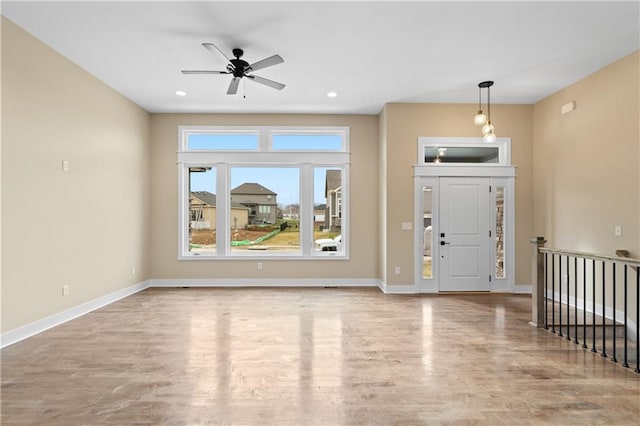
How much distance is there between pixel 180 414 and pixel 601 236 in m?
5.23

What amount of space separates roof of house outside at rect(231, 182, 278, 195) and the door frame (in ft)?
9.07

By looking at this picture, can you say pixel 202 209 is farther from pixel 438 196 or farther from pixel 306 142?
pixel 438 196

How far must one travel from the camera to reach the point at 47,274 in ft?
13.3

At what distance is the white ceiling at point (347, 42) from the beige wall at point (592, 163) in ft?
1.07

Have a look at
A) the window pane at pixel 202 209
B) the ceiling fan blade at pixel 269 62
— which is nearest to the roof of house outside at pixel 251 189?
the window pane at pixel 202 209

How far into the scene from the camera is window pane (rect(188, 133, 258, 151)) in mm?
6758

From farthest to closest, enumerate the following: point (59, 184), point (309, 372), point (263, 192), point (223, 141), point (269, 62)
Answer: point (263, 192) < point (223, 141) < point (59, 184) < point (269, 62) < point (309, 372)

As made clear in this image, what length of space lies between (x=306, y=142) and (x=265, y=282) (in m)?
2.75

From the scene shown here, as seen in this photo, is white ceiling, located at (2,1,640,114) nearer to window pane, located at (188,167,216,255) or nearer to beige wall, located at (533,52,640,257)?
beige wall, located at (533,52,640,257)

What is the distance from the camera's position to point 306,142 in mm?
6789

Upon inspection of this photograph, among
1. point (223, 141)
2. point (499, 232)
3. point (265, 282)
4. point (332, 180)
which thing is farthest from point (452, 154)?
point (223, 141)

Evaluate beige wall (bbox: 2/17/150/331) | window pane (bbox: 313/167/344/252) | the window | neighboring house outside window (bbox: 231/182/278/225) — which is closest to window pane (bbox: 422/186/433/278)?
the window

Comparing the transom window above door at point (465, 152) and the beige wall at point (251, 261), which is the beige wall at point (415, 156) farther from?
the beige wall at point (251, 261)

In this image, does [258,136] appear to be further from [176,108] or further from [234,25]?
[234,25]
